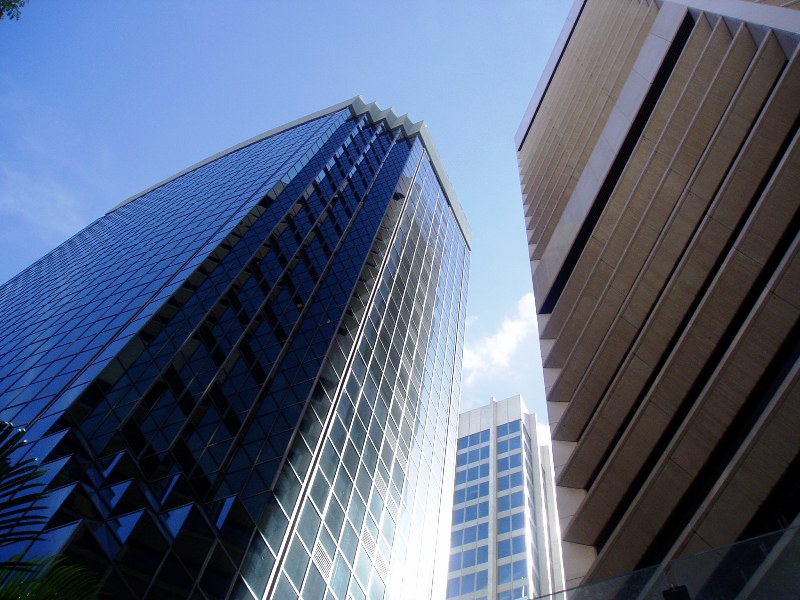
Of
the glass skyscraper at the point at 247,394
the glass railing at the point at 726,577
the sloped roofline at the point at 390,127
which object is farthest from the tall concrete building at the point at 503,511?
the glass railing at the point at 726,577

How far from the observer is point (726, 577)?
6.44 metres

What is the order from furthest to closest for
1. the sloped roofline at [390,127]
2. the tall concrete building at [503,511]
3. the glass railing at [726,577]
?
1. the sloped roofline at [390,127]
2. the tall concrete building at [503,511]
3. the glass railing at [726,577]

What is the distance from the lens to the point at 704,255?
17406mm

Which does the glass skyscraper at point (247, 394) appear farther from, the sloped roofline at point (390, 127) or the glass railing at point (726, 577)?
the sloped roofline at point (390, 127)

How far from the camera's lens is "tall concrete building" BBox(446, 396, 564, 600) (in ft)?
232

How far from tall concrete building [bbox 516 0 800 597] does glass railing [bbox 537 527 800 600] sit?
7.19 metres

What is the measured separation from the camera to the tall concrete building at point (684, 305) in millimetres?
13742

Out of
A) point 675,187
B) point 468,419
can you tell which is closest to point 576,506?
point 675,187

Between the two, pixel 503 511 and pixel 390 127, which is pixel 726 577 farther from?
pixel 390 127

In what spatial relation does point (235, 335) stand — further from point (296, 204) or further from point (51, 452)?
point (296, 204)

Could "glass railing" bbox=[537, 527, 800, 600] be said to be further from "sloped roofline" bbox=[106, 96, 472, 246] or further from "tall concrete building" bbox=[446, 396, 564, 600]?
"sloped roofline" bbox=[106, 96, 472, 246]

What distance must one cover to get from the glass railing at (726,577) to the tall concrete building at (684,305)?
7.19 metres

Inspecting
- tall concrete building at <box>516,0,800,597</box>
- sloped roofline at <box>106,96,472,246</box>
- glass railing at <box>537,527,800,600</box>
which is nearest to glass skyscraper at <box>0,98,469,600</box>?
tall concrete building at <box>516,0,800,597</box>

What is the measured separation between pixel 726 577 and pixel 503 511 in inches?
3050
